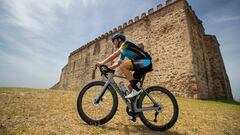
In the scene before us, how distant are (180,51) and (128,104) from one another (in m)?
9.29

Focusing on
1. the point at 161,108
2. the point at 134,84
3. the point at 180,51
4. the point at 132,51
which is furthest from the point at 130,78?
the point at 180,51

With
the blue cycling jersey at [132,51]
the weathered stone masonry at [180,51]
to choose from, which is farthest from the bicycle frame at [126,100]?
the weathered stone masonry at [180,51]

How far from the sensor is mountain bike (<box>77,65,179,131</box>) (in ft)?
8.70

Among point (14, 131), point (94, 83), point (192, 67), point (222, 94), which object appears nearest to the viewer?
point (14, 131)

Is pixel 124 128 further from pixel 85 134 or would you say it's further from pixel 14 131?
pixel 14 131

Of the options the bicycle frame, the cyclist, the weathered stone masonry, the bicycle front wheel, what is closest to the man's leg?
the cyclist

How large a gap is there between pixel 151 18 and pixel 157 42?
2.56 m

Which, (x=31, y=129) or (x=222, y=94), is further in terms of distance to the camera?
(x=222, y=94)

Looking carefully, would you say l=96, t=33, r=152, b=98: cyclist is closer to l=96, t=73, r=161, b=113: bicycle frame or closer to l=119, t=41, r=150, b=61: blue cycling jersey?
l=119, t=41, r=150, b=61: blue cycling jersey

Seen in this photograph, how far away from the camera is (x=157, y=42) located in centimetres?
1259

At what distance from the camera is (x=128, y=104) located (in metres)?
2.72

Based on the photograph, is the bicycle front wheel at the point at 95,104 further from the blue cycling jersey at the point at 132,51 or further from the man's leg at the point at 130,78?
the blue cycling jersey at the point at 132,51

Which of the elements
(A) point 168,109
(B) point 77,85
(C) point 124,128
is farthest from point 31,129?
(B) point 77,85

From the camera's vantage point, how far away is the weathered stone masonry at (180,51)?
10211 millimetres
